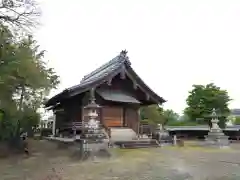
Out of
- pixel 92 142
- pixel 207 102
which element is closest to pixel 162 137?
pixel 92 142

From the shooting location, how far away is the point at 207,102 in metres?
39.8

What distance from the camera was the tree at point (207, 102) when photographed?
39.5m

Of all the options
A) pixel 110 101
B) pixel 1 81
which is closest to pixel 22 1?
pixel 1 81

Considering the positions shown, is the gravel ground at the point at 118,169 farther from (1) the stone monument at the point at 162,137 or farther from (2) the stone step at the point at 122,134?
(1) the stone monument at the point at 162,137

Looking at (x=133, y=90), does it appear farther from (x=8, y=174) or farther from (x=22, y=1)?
(x=8, y=174)

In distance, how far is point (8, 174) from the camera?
10578 mm

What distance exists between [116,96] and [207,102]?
22.3 meters

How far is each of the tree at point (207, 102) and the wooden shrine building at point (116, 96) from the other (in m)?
18.3

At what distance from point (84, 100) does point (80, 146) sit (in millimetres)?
7094

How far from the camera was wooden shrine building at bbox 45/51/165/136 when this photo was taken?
2041cm

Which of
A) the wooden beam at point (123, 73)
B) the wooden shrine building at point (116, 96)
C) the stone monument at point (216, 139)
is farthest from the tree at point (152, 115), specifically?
the wooden beam at point (123, 73)

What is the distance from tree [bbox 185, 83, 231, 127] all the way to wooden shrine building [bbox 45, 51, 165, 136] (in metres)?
18.3

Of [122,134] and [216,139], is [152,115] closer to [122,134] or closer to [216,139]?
[216,139]

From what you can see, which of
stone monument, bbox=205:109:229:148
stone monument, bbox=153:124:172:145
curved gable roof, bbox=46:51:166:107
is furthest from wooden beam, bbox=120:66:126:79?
stone monument, bbox=205:109:229:148
